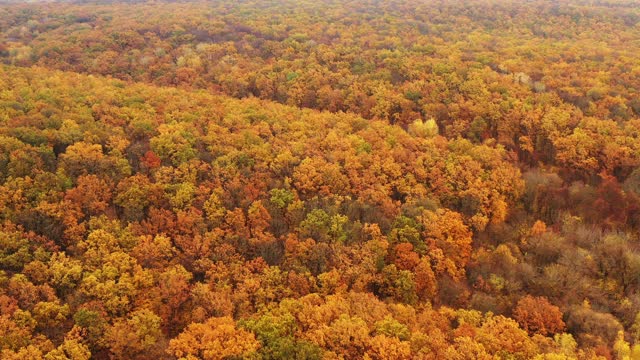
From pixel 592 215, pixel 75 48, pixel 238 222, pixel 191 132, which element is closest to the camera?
pixel 238 222

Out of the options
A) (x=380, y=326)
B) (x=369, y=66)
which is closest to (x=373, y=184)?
(x=380, y=326)

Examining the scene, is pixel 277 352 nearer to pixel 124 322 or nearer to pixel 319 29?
pixel 124 322

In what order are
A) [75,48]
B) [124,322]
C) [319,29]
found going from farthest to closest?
[319,29] < [75,48] < [124,322]

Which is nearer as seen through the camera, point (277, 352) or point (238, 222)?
point (277, 352)

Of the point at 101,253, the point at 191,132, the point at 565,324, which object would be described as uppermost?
the point at 191,132

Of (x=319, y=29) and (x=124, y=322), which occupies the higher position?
(x=319, y=29)

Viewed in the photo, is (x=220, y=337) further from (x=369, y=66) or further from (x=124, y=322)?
(x=369, y=66)
